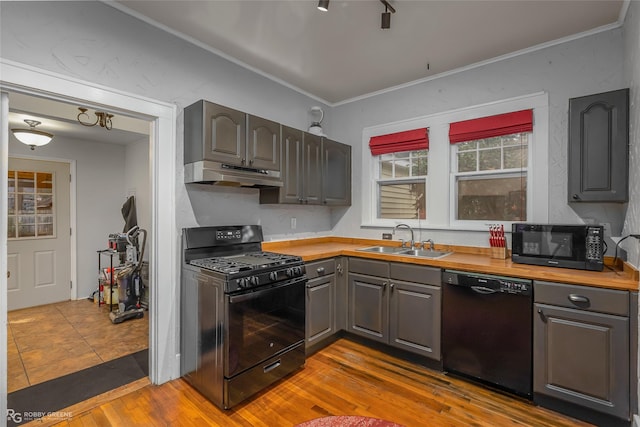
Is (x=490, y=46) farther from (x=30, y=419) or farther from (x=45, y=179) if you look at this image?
(x=45, y=179)

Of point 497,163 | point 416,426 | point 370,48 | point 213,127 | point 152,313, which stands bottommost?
point 416,426

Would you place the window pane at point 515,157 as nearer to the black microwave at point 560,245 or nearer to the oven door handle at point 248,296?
the black microwave at point 560,245

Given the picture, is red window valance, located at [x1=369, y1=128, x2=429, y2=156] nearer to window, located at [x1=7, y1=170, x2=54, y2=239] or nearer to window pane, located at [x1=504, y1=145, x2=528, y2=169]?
window pane, located at [x1=504, y1=145, x2=528, y2=169]

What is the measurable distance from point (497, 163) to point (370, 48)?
1621 millimetres

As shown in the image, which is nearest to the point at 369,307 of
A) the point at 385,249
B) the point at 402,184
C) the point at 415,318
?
the point at 415,318

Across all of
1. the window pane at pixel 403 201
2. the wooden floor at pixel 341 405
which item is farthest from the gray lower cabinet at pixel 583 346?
the window pane at pixel 403 201

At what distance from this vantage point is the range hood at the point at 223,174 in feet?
7.57

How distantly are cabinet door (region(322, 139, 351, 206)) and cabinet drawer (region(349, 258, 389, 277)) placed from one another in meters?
0.83

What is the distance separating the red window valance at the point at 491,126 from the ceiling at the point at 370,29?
22.5 inches

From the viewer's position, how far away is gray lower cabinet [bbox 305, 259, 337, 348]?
9.04 ft

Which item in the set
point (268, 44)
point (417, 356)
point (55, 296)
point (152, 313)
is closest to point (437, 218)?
point (417, 356)

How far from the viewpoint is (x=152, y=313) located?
239cm

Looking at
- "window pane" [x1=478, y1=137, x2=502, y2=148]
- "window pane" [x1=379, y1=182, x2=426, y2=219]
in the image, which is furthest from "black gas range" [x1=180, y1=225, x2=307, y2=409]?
"window pane" [x1=478, y1=137, x2=502, y2=148]

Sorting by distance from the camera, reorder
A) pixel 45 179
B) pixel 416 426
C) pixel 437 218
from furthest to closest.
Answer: pixel 45 179 → pixel 437 218 → pixel 416 426
